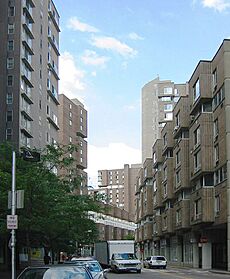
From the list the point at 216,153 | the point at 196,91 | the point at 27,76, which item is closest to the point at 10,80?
the point at 27,76

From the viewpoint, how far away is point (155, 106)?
174 m

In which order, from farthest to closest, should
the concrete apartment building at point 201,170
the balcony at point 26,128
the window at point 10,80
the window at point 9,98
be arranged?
1. the balcony at point 26,128
2. the window at point 10,80
3. the window at point 9,98
4. the concrete apartment building at point 201,170

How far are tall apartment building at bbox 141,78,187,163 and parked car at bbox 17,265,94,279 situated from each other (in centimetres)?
14096

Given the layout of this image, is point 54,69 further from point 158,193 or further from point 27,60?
point 158,193

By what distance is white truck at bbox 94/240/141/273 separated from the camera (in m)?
47.9

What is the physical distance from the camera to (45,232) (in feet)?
100

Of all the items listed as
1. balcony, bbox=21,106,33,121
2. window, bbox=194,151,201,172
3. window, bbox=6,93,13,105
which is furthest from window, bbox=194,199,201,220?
window, bbox=6,93,13,105

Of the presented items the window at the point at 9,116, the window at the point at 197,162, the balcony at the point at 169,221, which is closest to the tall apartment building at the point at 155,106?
the balcony at the point at 169,221

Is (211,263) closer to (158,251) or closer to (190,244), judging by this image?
(190,244)

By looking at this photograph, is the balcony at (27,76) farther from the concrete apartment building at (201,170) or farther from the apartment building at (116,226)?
the apartment building at (116,226)

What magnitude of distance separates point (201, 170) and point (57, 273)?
46195mm

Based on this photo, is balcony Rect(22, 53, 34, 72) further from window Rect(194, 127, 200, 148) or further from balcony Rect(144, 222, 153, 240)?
balcony Rect(144, 222, 153, 240)

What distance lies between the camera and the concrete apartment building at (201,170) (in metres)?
52.3

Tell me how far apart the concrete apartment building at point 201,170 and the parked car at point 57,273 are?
39881 mm
